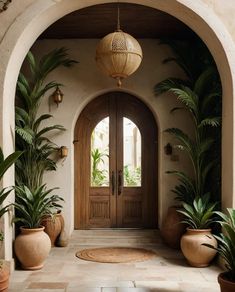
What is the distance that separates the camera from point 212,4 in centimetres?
492

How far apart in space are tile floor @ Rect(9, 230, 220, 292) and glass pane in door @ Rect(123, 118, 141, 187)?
149cm

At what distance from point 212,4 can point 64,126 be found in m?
3.00

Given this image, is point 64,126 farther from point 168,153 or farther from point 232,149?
point 232,149

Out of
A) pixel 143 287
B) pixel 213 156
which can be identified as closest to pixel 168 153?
pixel 213 156

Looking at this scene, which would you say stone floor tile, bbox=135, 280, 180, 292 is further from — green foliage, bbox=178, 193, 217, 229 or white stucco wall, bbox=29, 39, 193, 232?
white stucco wall, bbox=29, 39, 193, 232

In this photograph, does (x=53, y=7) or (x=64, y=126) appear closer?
(x=53, y=7)

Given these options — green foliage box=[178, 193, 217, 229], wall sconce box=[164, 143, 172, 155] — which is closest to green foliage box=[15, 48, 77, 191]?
wall sconce box=[164, 143, 172, 155]

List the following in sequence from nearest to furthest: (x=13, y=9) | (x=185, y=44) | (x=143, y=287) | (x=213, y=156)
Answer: (x=143, y=287), (x=13, y=9), (x=213, y=156), (x=185, y=44)

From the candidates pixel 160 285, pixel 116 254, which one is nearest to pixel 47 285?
pixel 160 285

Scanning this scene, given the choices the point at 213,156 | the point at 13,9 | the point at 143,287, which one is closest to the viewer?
the point at 143,287

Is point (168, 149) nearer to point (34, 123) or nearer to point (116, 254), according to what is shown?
point (116, 254)

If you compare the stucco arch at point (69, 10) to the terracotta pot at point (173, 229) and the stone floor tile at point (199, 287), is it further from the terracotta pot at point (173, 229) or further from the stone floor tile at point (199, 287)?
the terracotta pot at point (173, 229)

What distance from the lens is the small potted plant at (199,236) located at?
5141mm

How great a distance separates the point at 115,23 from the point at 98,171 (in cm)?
246
